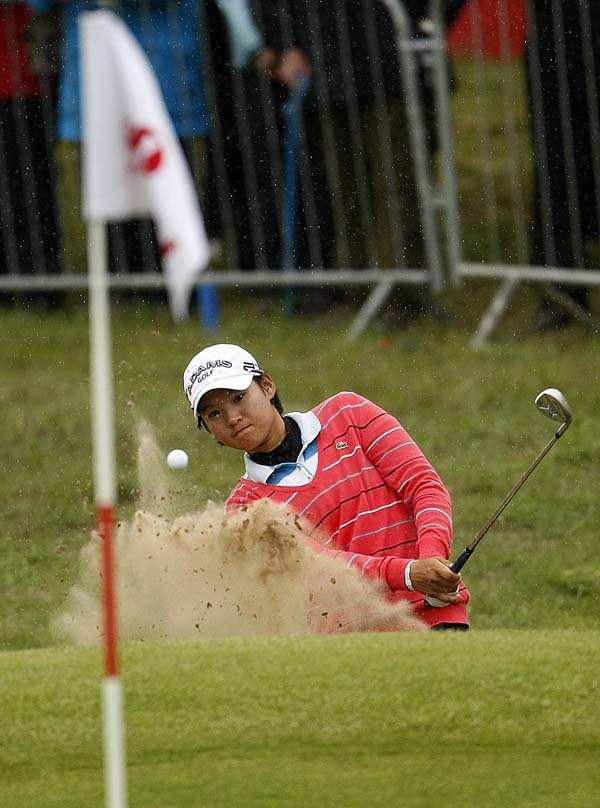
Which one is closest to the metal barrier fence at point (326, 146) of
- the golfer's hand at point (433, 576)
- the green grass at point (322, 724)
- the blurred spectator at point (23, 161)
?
the blurred spectator at point (23, 161)

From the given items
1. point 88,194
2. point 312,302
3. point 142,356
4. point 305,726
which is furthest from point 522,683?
point 312,302

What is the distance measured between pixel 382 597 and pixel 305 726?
4.42ft

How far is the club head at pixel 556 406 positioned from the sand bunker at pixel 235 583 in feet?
2.74

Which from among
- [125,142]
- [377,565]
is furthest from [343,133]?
[125,142]

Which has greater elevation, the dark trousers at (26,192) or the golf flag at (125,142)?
the golf flag at (125,142)

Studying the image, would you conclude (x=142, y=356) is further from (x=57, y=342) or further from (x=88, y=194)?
(x=88, y=194)

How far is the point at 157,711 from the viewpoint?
186 inches

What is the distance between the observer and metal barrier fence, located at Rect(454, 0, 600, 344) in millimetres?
10094

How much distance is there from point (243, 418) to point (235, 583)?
0.56 meters

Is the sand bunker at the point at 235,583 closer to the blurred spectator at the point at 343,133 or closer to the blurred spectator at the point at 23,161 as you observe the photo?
the blurred spectator at the point at 343,133

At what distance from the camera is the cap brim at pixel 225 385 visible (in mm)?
5941

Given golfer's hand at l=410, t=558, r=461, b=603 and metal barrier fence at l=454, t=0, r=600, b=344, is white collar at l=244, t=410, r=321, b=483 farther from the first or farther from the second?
metal barrier fence at l=454, t=0, r=600, b=344

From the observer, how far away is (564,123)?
1022 cm

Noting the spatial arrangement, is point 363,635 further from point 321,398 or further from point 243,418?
point 321,398
